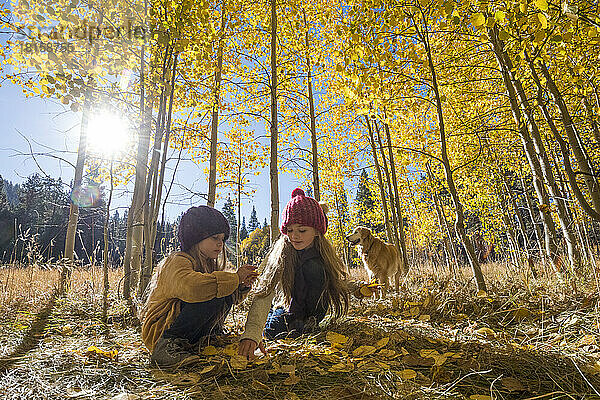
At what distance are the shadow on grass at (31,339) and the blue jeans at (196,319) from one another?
1.07m

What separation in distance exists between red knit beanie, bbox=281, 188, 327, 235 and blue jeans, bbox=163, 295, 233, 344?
30.0 inches

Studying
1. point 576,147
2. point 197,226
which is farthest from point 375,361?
point 576,147

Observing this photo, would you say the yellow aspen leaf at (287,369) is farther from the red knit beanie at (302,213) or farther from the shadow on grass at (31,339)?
the shadow on grass at (31,339)

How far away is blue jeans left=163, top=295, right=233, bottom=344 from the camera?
212 cm

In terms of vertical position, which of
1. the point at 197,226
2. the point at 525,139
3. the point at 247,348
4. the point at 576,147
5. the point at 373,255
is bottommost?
the point at 247,348

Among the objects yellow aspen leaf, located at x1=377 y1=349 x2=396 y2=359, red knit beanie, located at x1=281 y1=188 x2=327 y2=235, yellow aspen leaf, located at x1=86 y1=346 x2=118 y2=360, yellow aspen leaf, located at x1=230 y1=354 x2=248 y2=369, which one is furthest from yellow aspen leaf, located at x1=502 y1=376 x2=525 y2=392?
yellow aspen leaf, located at x1=86 y1=346 x2=118 y2=360

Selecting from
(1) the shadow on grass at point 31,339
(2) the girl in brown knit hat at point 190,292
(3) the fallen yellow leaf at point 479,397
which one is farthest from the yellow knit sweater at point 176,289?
(3) the fallen yellow leaf at point 479,397

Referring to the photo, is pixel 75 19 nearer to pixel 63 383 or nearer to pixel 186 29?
pixel 186 29

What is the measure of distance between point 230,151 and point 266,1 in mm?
3429

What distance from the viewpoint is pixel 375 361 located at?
1833 millimetres

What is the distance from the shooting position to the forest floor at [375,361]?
4.90 ft

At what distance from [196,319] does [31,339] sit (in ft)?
6.89

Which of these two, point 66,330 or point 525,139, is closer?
point 66,330

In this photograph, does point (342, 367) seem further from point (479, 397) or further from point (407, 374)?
point (479, 397)
